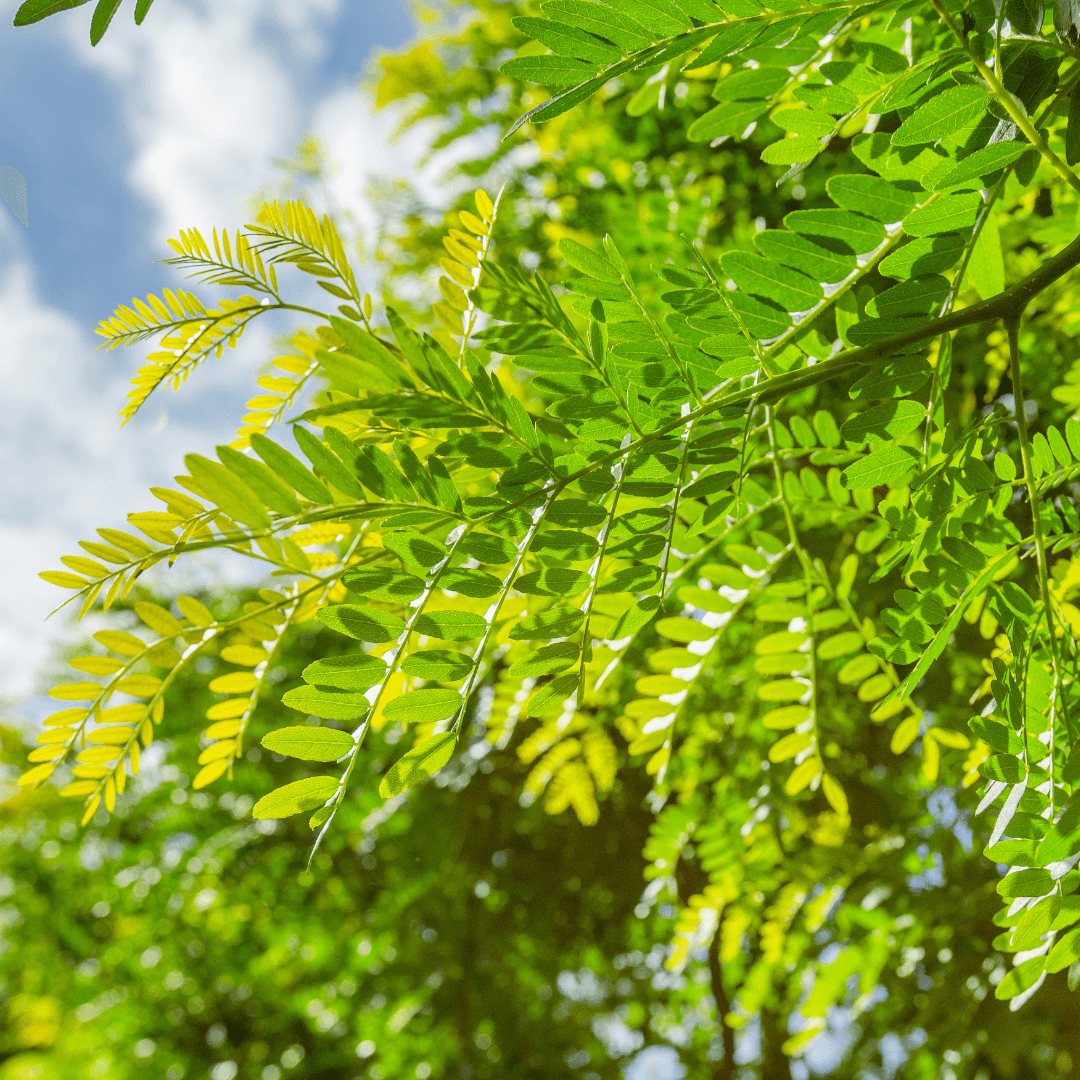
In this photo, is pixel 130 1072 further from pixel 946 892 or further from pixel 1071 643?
pixel 1071 643

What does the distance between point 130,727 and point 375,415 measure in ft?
1.26

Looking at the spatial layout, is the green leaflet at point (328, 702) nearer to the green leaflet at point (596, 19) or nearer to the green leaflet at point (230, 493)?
the green leaflet at point (230, 493)

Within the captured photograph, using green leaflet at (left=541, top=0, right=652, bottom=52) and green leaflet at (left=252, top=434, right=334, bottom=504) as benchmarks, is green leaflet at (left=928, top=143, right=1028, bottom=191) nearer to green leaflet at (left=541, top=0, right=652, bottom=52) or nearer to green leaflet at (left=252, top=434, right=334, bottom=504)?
green leaflet at (left=541, top=0, right=652, bottom=52)

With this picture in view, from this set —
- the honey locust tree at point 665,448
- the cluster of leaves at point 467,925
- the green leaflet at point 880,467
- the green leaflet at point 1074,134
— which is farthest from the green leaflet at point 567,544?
the cluster of leaves at point 467,925

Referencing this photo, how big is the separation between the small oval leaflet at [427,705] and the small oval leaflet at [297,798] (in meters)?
0.06

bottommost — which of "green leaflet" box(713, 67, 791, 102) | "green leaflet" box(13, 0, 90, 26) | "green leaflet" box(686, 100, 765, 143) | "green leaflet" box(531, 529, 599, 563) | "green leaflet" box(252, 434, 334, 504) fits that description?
"green leaflet" box(531, 529, 599, 563)

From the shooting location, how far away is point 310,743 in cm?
53

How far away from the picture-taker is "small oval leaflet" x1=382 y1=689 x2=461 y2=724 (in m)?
0.54

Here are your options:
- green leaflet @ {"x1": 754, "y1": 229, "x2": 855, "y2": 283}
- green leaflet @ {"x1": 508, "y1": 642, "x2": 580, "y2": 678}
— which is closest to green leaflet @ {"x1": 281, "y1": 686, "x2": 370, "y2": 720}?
green leaflet @ {"x1": 508, "y1": 642, "x2": 580, "y2": 678}

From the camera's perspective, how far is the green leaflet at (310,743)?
52cm

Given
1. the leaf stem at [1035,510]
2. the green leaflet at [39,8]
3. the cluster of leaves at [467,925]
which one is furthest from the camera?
the cluster of leaves at [467,925]

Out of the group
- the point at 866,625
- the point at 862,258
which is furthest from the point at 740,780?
the point at 862,258

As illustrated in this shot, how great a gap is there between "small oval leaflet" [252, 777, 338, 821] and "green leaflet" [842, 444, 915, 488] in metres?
0.46

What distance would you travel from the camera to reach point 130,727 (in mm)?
692
